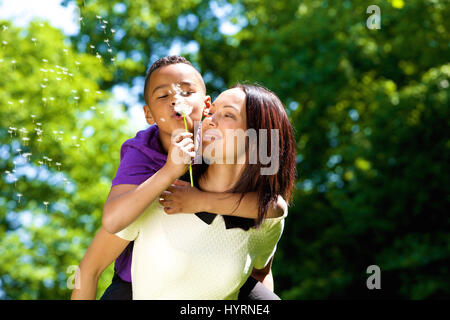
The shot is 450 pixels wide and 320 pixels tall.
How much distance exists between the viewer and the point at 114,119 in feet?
44.2

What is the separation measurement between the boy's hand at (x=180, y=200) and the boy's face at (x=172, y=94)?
304mm

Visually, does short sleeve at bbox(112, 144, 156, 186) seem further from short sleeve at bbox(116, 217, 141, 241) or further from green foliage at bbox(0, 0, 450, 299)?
green foliage at bbox(0, 0, 450, 299)

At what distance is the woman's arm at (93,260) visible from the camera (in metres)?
2.54

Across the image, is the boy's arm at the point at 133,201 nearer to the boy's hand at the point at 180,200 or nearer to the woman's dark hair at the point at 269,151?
the boy's hand at the point at 180,200

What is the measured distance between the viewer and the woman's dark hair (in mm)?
2453

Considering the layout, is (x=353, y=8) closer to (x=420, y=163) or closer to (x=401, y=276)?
(x=420, y=163)

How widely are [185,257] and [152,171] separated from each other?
0.39m

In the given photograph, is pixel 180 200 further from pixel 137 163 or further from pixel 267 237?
pixel 267 237

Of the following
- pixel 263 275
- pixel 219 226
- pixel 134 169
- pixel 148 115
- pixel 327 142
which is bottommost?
pixel 263 275

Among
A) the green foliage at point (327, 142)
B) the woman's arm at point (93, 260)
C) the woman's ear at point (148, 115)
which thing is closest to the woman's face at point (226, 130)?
the woman's ear at point (148, 115)

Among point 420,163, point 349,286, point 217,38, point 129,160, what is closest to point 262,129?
point 129,160

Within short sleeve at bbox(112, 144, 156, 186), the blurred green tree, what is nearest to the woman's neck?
short sleeve at bbox(112, 144, 156, 186)

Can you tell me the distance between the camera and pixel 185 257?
91.5 inches

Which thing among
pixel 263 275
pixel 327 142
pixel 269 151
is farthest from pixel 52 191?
pixel 269 151
